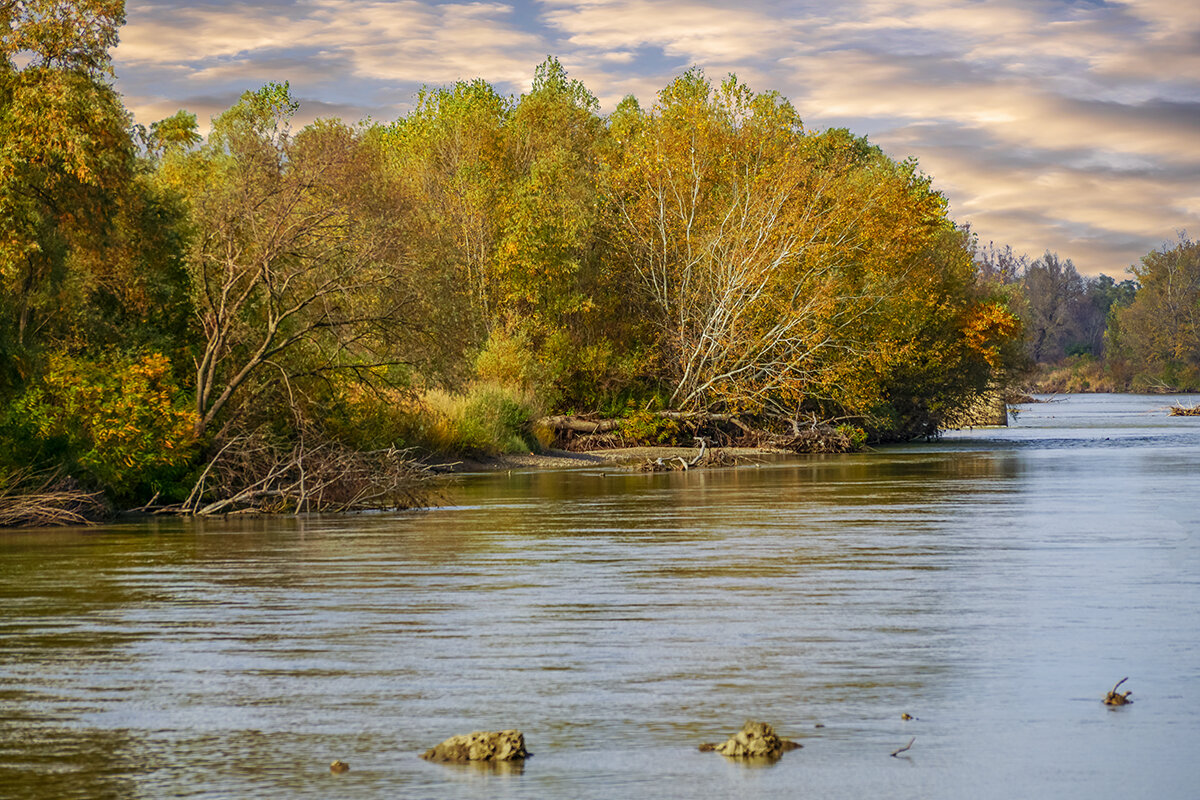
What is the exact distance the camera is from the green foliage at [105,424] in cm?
2662

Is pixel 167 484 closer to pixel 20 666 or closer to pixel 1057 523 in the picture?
pixel 1057 523

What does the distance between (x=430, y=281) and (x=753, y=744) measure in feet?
134

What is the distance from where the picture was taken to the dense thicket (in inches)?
1113

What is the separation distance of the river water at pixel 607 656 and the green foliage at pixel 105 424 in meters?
2.40

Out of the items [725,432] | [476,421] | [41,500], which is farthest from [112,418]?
[725,432]

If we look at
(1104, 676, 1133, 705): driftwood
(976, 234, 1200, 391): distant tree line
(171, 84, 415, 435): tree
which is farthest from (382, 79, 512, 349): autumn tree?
(976, 234, 1200, 391): distant tree line

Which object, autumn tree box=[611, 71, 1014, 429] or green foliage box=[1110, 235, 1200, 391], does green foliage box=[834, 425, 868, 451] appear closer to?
autumn tree box=[611, 71, 1014, 429]

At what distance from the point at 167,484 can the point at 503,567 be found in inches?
476

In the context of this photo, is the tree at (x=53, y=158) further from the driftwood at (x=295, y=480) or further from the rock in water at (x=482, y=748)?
the rock in water at (x=482, y=748)

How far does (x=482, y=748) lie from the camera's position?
883cm

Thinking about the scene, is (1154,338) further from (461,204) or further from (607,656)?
(607,656)

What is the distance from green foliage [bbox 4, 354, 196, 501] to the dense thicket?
60 millimetres

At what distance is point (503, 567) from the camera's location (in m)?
18.9

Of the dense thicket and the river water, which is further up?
the dense thicket
